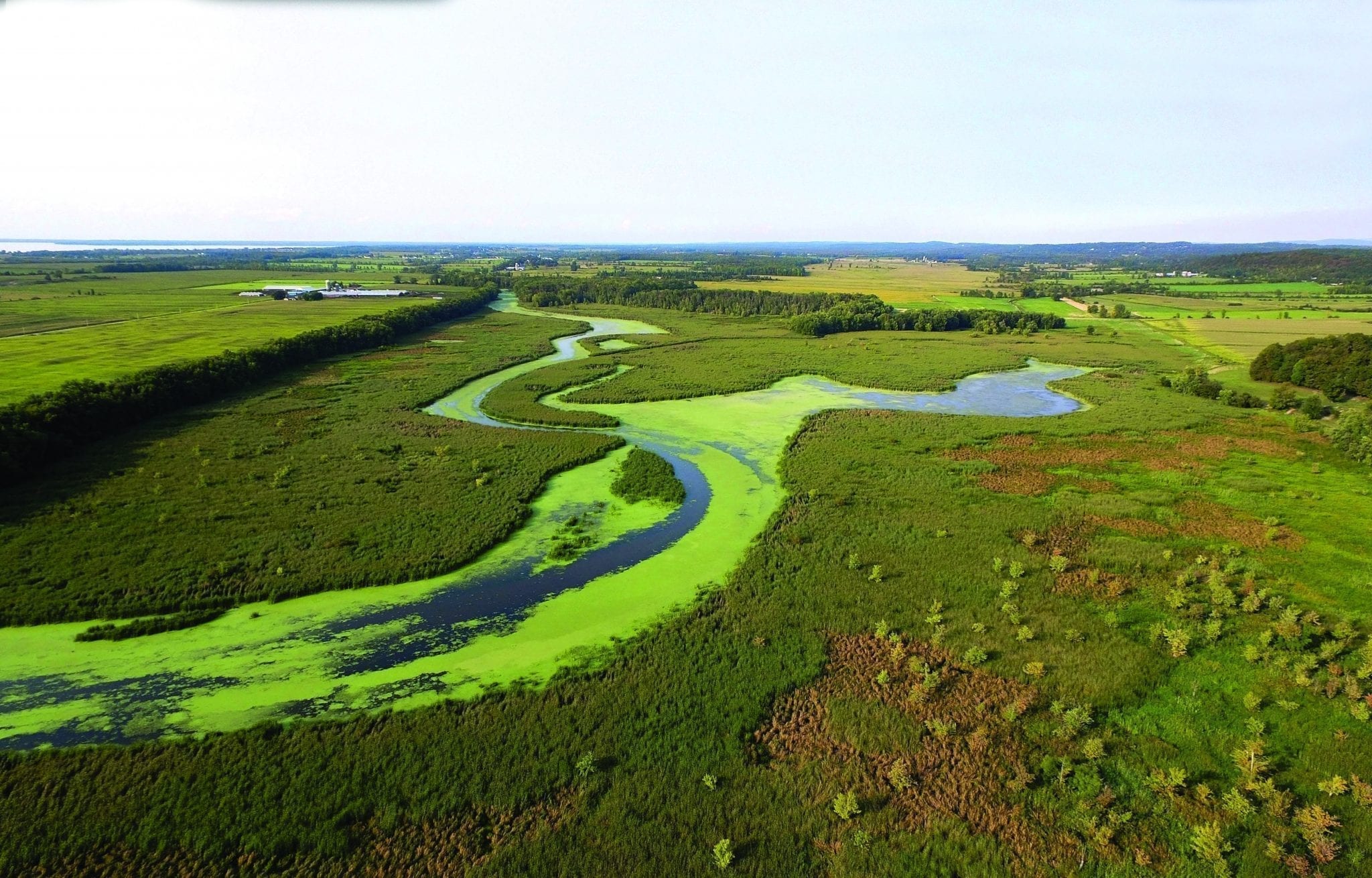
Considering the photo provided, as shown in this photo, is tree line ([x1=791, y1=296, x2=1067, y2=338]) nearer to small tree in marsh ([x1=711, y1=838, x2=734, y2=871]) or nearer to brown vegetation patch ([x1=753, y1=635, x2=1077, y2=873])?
brown vegetation patch ([x1=753, y1=635, x2=1077, y2=873])

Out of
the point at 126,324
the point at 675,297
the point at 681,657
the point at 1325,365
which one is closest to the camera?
the point at 681,657

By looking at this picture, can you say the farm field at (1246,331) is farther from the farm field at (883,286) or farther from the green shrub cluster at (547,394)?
the green shrub cluster at (547,394)

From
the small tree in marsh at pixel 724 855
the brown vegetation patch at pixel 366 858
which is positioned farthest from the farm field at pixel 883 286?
the brown vegetation patch at pixel 366 858

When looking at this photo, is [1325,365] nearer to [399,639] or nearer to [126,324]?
[399,639]

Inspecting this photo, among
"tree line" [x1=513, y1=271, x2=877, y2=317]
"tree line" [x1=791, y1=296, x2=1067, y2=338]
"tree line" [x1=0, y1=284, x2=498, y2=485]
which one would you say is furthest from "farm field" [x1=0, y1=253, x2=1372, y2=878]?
"tree line" [x1=513, y1=271, x2=877, y2=317]

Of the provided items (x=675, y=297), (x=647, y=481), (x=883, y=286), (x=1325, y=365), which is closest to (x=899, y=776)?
(x=647, y=481)

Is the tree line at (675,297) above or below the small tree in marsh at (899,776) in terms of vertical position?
above

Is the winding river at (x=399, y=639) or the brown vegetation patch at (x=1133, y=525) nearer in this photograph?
the winding river at (x=399, y=639)
